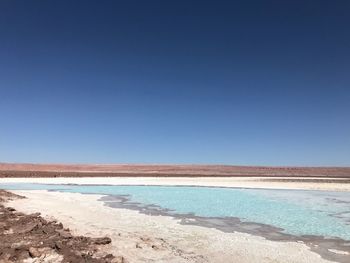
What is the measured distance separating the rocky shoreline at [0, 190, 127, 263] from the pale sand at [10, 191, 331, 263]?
0.39 metres

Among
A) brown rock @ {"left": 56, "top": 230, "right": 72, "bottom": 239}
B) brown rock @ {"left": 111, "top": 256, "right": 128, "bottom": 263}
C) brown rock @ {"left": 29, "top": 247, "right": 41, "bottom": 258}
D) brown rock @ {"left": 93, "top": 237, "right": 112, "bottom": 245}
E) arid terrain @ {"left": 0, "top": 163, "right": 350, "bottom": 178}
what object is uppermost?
arid terrain @ {"left": 0, "top": 163, "right": 350, "bottom": 178}

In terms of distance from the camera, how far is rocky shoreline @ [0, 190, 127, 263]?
277 inches

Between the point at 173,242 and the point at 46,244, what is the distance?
8.47 feet

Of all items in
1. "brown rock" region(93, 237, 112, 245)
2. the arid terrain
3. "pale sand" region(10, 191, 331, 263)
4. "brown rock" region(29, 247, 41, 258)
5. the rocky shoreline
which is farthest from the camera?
the arid terrain

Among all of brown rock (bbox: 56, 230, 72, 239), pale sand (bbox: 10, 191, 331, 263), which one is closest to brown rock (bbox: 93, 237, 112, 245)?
pale sand (bbox: 10, 191, 331, 263)

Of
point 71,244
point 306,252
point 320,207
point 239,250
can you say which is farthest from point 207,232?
point 320,207

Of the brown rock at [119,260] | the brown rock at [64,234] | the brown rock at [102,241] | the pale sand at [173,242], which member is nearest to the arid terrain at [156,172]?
the pale sand at [173,242]

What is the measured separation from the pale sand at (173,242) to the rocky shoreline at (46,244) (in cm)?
39

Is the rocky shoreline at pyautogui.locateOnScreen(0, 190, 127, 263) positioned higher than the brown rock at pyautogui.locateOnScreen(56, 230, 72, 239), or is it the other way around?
the brown rock at pyautogui.locateOnScreen(56, 230, 72, 239)

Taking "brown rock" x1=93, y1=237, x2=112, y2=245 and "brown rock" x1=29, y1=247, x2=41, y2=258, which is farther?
"brown rock" x1=93, y1=237, x2=112, y2=245

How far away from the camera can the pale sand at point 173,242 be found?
7.58 m

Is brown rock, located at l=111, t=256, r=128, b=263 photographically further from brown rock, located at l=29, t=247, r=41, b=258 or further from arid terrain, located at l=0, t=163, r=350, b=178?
arid terrain, located at l=0, t=163, r=350, b=178

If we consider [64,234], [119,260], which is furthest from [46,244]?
[119,260]

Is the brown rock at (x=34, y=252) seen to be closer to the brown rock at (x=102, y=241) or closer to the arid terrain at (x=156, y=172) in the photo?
the brown rock at (x=102, y=241)
